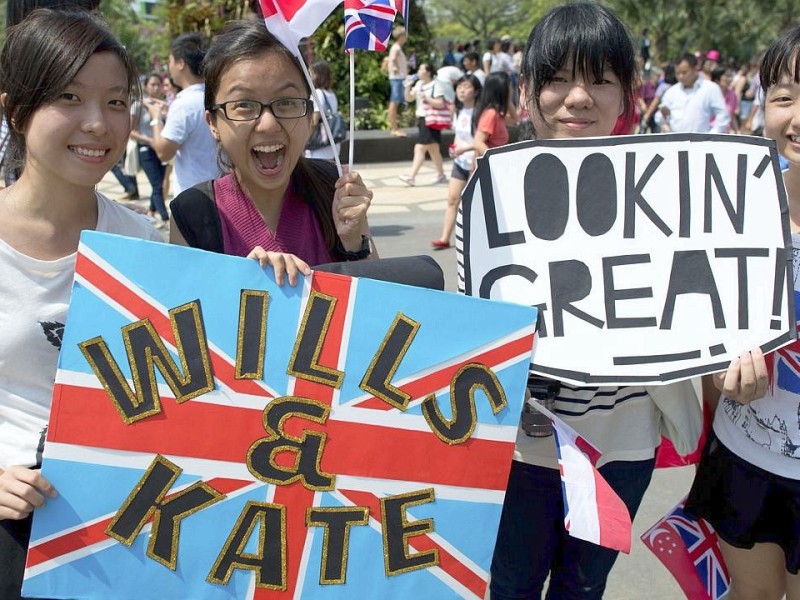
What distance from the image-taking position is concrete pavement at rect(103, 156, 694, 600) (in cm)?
313

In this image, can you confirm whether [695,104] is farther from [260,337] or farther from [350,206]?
[260,337]

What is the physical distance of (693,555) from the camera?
2.29 meters

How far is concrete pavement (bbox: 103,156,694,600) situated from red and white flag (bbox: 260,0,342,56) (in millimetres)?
643

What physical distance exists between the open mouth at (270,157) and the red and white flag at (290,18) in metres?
0.21

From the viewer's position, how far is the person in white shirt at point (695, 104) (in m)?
10.4

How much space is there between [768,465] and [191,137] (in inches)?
162

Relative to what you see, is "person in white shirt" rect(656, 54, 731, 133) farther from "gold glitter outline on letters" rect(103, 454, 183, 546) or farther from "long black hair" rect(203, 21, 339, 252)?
"gold glitter outline on letters" rect(103, 454, 183, 546)

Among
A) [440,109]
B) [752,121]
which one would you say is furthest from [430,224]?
[752,121]

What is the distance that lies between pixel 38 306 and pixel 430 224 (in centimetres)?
761

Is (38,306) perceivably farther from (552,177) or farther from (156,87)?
(156,87)

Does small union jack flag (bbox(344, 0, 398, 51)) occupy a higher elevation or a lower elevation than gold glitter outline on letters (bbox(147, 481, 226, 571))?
higher

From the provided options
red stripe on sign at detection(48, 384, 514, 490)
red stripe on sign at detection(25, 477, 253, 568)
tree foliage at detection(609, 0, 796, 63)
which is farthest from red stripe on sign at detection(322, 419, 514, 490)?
tree foliage at detection(609, 0, 796, 63)

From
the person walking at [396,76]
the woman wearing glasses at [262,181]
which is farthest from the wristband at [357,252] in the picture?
the person walking at [396,76]

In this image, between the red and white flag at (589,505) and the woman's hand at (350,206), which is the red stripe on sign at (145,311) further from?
the red and white flag at (589,505)
